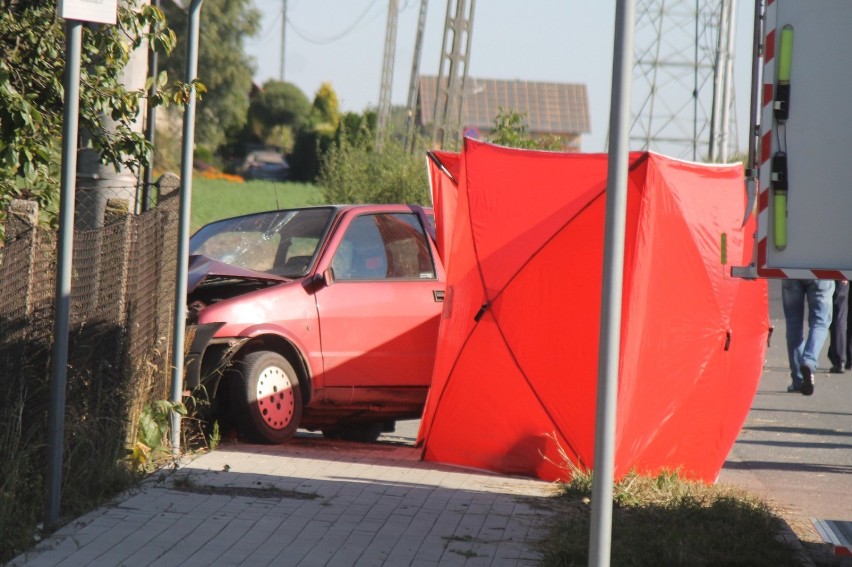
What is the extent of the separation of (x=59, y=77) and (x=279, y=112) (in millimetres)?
102955

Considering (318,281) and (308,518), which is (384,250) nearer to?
(318,281)

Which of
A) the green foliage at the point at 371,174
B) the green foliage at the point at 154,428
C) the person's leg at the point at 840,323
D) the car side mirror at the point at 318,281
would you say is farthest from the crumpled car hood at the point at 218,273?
the green foliage at the point at 371,174

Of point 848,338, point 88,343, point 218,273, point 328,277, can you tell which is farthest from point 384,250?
point 848,338

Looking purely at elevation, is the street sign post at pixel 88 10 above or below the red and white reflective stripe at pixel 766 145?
above

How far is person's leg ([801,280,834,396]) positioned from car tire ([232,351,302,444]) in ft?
16.8

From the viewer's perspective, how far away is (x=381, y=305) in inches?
380

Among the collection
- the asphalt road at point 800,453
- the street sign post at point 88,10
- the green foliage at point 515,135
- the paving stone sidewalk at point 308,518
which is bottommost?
the asphalt road at point 800,453

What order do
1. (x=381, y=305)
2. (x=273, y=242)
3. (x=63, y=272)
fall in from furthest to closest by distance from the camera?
(x=273, y=242) → (x=381, y=305) → (x=63, y=272)

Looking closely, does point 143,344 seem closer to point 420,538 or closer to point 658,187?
point 420,538

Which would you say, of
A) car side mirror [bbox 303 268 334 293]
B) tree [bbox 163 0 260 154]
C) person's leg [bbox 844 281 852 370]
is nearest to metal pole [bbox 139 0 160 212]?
car side mirror [bbox 303 268 334 293]

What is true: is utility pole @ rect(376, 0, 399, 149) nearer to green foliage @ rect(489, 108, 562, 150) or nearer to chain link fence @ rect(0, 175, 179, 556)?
green foliage @ rect(489, 108, 562, 150)

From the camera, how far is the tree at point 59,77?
8008 mm

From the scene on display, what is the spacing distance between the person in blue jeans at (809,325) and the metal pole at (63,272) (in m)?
7.52

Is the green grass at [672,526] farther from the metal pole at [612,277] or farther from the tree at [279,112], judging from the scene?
the tree at [279,112]
